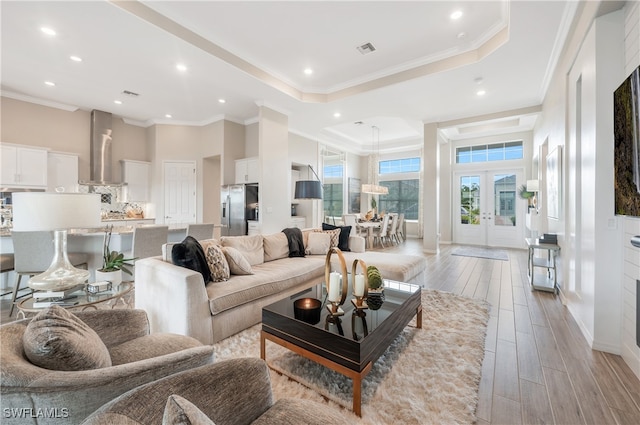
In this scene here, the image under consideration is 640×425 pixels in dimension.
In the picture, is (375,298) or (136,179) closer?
(375,298)

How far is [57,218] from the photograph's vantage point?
1836 millimetres

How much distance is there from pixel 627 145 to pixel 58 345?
11.7ft

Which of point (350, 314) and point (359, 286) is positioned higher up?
point (359, 286)

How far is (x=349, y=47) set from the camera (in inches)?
156

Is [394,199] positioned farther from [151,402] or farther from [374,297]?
[151,402]

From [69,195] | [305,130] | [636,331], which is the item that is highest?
[305,130]

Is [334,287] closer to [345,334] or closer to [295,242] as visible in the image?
[345,334]

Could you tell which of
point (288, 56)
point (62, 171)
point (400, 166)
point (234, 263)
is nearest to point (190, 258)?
point (234, 263)

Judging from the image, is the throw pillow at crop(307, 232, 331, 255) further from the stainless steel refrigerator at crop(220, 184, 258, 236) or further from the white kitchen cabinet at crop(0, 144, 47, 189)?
the white kitchen cabinet at crop(0, 144, 47, 189)

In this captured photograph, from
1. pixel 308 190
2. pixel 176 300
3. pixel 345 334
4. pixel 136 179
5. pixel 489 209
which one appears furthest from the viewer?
pixel 489 209

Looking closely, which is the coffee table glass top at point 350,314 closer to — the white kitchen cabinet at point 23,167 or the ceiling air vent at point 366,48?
the ceiling air vent at point 366,48

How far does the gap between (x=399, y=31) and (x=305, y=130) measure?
13.2 ft

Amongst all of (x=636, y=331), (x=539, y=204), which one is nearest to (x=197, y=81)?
(x=636, y=331)

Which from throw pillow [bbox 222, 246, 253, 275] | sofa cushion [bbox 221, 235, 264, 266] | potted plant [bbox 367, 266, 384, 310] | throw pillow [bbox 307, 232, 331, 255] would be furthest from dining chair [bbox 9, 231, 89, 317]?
potted plant [bbox 367, 266, 384, 310]
